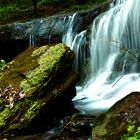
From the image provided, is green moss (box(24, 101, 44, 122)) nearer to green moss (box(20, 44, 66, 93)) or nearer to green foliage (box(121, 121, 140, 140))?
green moss (box(20, 44, 66, 93))

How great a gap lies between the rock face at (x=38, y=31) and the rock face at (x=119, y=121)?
25.6 feet

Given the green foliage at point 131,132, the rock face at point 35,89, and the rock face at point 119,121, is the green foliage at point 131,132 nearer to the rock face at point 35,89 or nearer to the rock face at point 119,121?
the rock face at point 119,121

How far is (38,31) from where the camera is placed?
15.4 metres

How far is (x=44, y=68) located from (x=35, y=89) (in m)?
0.59

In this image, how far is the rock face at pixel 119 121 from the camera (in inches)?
244

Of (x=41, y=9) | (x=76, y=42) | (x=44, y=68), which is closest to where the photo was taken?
(x=44, y=68)

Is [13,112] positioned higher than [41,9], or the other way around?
[41,9]

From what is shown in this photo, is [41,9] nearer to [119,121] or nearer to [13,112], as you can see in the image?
[13,112]

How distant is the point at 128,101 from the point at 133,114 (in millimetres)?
389

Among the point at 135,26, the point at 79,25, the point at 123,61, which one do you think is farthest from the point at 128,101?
the point at 79,25

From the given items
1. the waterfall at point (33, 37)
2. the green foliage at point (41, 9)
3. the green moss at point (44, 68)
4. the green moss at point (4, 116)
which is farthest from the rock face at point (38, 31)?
the green moss at point (4, 116)

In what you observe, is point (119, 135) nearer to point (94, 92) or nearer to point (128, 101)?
point (128, 101)

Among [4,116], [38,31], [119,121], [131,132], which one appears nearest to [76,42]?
[38,31]

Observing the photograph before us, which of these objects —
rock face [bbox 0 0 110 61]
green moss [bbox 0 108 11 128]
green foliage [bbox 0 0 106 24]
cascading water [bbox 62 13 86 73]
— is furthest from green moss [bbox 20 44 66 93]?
green foliage [bbox 0 0 106 24]
